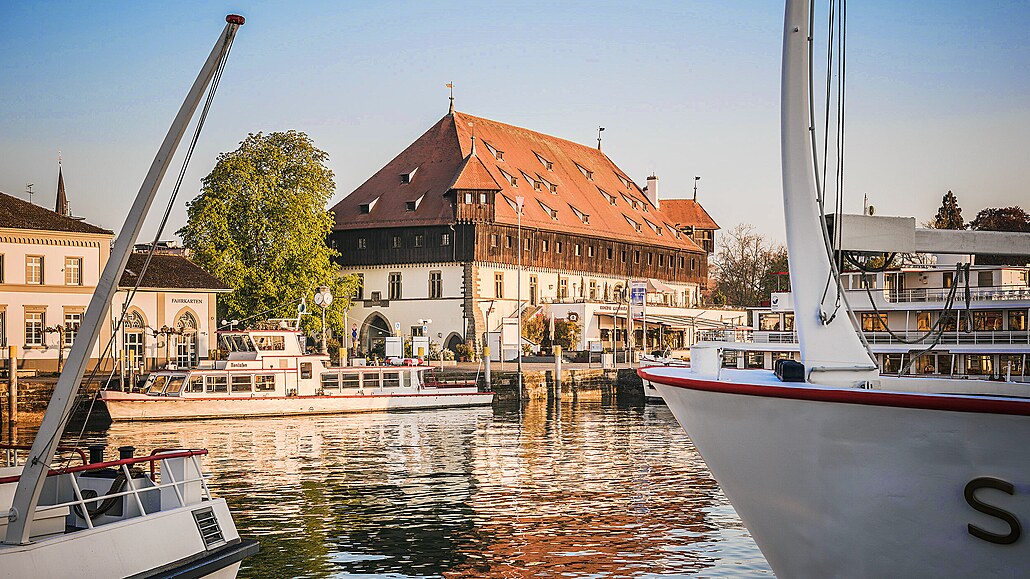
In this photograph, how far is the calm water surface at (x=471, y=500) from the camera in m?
16.3

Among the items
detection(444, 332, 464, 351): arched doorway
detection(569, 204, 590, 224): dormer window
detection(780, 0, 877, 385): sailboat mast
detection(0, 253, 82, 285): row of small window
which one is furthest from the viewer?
detection(569, 204, 590, 224): dormer window

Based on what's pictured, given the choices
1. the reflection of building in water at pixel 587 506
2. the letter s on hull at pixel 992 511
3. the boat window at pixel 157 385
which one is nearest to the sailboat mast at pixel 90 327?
the reflection of building in water at pixel 587 506

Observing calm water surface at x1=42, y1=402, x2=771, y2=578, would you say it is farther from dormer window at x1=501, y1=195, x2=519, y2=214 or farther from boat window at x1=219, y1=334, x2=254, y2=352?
dormer window at x1=501, y1=195, x2=519, y2=214

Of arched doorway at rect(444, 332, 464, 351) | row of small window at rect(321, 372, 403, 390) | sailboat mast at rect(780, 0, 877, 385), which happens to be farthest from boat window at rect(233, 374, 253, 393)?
sailboat mast at rect(780, 0, 877, 385)

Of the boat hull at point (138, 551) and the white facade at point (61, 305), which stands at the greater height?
the white facade at point (61, 305)

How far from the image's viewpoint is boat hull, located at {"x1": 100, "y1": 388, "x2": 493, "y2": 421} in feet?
140

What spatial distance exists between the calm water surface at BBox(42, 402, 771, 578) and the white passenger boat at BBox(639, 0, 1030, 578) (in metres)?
5.12

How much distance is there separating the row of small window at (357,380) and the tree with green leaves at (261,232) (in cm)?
782

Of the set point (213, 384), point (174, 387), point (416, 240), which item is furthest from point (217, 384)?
point (416, 240)

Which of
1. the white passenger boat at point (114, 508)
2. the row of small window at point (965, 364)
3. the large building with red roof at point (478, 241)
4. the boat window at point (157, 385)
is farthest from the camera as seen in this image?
the large building with red roof at point (478, 241)

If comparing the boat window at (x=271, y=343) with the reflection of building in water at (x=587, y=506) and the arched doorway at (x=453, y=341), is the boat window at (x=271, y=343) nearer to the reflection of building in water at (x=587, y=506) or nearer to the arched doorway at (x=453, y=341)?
the reflection of building in water at (x=587, y=506)

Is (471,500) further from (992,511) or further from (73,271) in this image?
(73,271)

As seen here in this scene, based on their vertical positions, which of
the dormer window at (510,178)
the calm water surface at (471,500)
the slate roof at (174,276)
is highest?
the dormer window at (510,178)

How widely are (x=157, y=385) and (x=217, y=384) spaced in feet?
8.67
